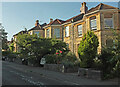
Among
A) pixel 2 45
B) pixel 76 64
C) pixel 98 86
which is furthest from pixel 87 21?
pixel 2 45

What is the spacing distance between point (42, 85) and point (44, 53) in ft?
34.7

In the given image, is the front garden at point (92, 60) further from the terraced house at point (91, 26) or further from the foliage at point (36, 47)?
the terraced house at point (91, 26)

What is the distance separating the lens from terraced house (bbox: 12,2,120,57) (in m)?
18.0

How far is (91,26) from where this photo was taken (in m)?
19.7

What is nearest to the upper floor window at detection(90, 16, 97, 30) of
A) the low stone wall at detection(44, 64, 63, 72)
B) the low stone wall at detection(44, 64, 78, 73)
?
the low stone wall at detection(44, 64, 78, 73)

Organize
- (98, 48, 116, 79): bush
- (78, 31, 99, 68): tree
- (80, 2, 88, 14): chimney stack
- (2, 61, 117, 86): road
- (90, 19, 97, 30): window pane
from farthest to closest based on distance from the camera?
(80, 2, 88, 14): chimney stack < (90, 19, 97, 30): window pane < (78, 31, 99, 68): tree < (98, 48, 116, 79): bush < (2, 61, 117, 86): road

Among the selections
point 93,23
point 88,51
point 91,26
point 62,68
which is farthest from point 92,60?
point 93,23

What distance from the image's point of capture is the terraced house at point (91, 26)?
18047mm

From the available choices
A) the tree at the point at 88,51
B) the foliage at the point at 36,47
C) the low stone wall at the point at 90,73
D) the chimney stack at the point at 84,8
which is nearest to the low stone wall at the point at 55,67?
the foliage at the point at 36,47

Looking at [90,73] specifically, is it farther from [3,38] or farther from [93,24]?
[3,38]

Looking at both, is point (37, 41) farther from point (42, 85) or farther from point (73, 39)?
point (42, 85)

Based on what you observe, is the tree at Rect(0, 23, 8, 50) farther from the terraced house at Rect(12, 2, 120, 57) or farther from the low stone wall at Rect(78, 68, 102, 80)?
the low stone wall at Rect(78, 68, 102, 80)

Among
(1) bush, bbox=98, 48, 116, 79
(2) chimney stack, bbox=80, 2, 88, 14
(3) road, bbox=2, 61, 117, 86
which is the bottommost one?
(3) road, bbox=2, 61, 117, 86

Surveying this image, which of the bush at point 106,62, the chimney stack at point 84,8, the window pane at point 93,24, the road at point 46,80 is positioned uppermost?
the chimney stack at point 84,8
